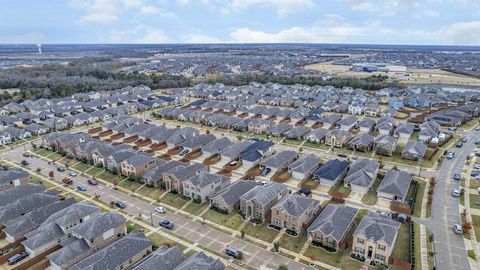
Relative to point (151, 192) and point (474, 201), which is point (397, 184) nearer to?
point (474, 201)

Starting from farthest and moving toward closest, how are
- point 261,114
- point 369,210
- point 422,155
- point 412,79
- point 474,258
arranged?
point 412,79
point 261,114
point 422,155
point 369,210
point 474,258

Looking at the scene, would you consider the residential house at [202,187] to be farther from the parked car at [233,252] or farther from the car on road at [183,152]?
the car on road at [183,152]

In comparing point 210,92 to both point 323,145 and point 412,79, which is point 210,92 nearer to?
point 323,145

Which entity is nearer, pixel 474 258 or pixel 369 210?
pixel 474 258

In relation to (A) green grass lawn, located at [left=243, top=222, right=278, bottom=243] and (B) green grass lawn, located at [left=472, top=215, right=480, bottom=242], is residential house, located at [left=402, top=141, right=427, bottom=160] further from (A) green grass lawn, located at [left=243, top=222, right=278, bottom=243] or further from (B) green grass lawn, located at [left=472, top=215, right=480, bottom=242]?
(A) green grass lawn, located at [left=243, top=222, right=278, bottom=243]

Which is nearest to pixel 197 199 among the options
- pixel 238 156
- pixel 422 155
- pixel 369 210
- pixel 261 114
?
pixel 238 156

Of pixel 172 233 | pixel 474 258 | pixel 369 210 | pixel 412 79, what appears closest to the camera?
pixel 474 258
